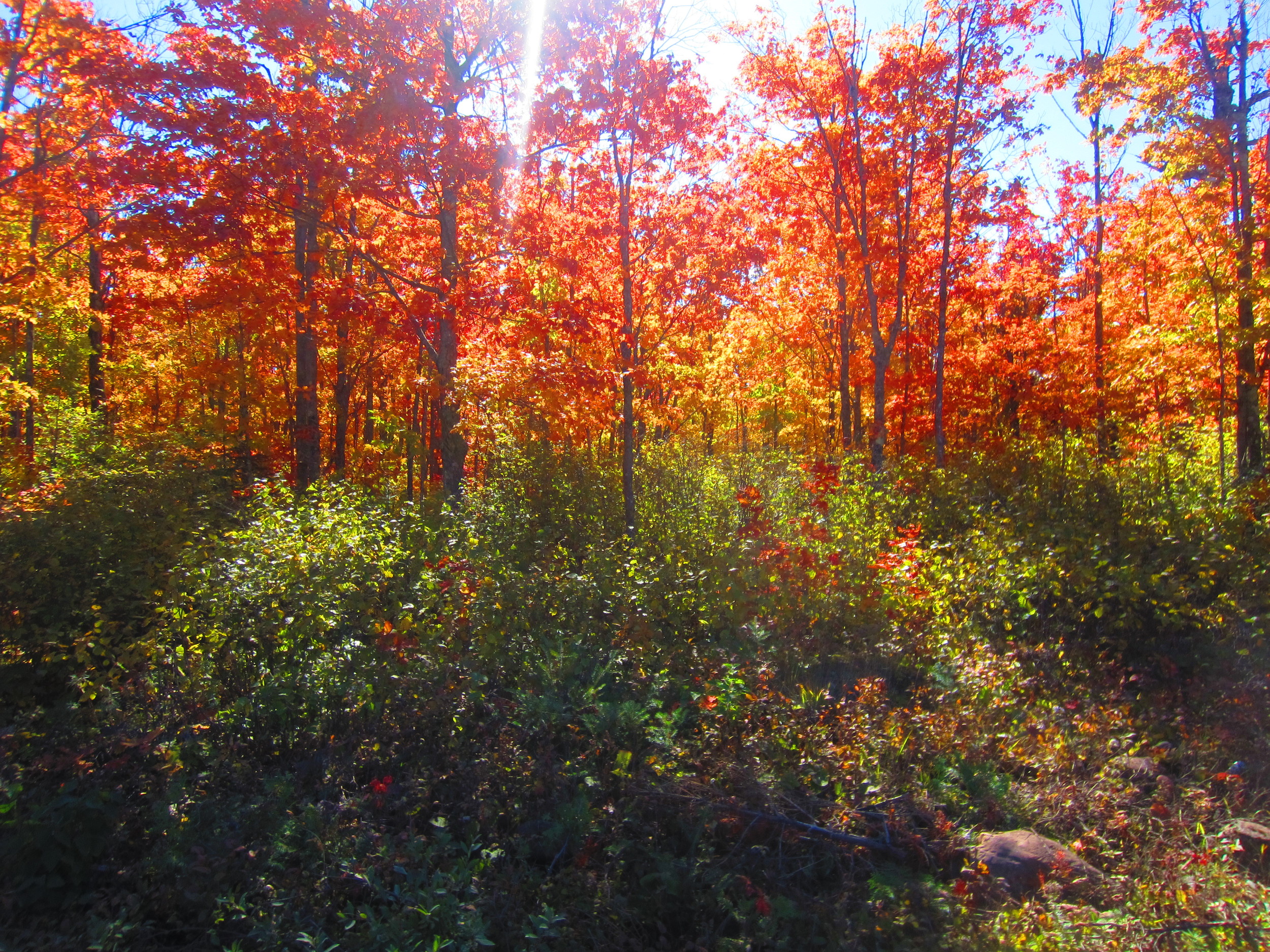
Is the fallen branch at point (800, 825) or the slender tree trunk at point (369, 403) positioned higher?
the slender tree trunk at point (369, 403)

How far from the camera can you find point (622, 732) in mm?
4172

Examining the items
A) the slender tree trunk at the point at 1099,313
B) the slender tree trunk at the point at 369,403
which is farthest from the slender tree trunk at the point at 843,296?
the slender tree trunk at the point at 369,403

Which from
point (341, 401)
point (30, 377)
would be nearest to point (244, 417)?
point (341, 401)

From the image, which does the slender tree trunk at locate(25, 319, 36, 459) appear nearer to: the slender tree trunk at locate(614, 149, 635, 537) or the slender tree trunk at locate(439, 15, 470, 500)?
the slender tree trunk at locate(439, 15, 470, 500)

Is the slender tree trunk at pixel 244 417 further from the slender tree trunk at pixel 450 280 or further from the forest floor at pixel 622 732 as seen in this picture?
the forest floor at pixel 622 732

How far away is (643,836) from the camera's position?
3.61 meters

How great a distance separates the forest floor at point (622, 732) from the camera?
3.21 m

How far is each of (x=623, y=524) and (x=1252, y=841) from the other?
5.94m

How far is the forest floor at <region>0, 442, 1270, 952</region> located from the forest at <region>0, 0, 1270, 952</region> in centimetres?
3

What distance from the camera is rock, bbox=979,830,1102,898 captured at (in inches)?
131

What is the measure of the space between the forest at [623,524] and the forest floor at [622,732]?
1.3 inches

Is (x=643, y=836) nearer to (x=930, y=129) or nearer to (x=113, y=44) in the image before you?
(x=113, y=44)

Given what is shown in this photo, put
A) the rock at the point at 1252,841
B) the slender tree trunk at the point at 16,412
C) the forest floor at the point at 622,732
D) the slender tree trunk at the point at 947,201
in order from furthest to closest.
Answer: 1. the slender tree trunk at the point at 16,412
2. the slender tree trunk at the point at 947,201
3. the rock at the point at 1252,841
4. the forest floor at the point at 622,732

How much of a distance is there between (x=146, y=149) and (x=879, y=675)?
30.0ft
